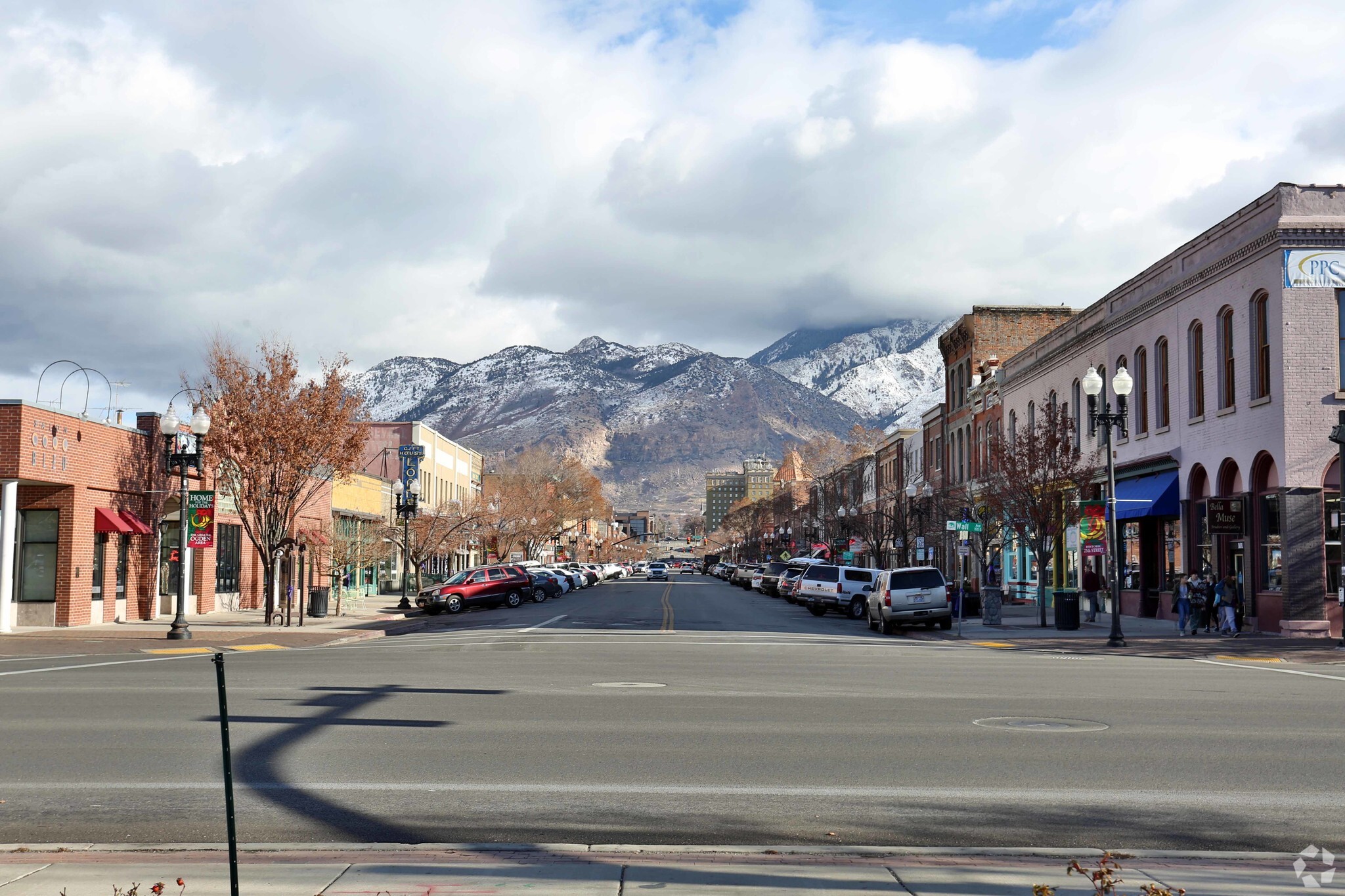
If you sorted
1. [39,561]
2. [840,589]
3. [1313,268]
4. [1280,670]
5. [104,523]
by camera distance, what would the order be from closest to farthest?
[1280,670] < [1313,268] < [39,561] < [104,523] < [840,589]

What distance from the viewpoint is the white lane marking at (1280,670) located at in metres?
20.0

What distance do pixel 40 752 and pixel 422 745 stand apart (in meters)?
3.55

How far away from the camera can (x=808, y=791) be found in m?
9.73

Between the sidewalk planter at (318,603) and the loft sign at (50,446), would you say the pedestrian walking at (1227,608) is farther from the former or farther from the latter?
the loft sign at (50,446)

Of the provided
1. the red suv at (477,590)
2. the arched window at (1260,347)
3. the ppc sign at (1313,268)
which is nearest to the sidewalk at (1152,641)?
the arched window at (1260,347)

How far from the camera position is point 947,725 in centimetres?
1327

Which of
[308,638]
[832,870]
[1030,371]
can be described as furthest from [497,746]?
[1030,371]

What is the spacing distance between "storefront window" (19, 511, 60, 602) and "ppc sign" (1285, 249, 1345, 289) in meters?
32.5

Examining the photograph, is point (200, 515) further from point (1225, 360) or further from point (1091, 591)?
point (1225, 360)

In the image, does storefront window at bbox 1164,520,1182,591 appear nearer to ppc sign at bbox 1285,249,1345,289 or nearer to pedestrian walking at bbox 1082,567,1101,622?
pedestrian walking at bbox 1082,567,1101,622

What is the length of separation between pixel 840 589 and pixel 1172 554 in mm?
12115

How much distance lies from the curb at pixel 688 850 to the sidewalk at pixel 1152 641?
18.9 m

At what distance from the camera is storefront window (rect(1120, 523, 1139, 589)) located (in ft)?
133

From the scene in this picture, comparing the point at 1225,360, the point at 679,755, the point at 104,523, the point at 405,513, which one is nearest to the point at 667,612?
the point at 405,513
